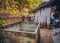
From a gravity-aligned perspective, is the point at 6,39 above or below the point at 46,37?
above

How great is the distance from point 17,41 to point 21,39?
0.22 metres

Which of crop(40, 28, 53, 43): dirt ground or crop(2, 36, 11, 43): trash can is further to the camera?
crop(40, 28, 53, 43): dirt ground

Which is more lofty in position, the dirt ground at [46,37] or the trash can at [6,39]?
the trash can at [6,39]

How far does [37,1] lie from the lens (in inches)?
1023

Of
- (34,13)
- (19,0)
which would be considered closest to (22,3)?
(19,0)

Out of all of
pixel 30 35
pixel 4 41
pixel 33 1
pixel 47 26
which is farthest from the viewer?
pixel 33 1

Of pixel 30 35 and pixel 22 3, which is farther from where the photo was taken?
pixel 22 3

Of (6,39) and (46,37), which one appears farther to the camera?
(46,37)

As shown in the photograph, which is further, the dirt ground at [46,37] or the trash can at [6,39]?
the dirt ground at [46,37]

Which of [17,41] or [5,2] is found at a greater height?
[5,2]

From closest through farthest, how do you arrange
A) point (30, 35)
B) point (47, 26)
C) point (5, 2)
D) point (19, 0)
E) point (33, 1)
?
point (30, 35) < point (47, 26) < point (5, 2) < point (19, 0) < point (33, 1)

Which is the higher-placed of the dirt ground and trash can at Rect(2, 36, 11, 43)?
trash can at Rect(2, 36, 11, 43)

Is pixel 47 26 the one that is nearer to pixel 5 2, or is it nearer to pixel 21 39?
pixel 5 2

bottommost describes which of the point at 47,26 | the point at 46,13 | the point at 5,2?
the point at 47,26
